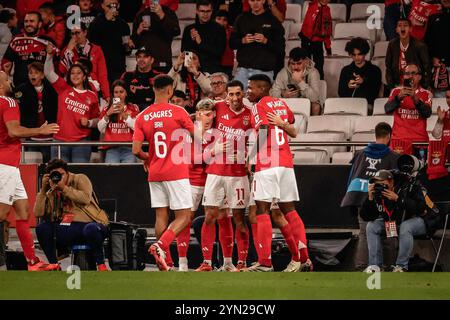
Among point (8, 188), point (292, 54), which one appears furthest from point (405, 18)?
point (8, 188)

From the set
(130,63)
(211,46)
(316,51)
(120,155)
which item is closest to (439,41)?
(316,51)

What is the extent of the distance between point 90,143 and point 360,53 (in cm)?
419

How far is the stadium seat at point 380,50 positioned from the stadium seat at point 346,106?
1624 mm

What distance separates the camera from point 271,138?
13078mm

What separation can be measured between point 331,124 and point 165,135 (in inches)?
178

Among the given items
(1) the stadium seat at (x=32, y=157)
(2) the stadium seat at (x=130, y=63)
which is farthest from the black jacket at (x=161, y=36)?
(1) the stadium seat at (x=32, y=157)

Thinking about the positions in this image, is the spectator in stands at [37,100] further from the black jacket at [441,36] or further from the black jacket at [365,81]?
the black jacket at [441,36]

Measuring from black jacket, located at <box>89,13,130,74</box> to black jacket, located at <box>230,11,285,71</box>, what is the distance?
1905mm

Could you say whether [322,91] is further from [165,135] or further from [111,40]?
[165,135]

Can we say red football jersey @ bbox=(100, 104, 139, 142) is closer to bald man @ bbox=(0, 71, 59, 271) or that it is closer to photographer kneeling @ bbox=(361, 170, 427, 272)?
bald man @ bbox=(0, 71, 59, 271)

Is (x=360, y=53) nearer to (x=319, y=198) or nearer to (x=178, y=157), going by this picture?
(x=319, y=198)

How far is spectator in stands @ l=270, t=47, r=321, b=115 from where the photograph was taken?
672 inches

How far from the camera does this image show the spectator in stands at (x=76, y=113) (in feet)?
53.5

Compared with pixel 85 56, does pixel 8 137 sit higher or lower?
lower
